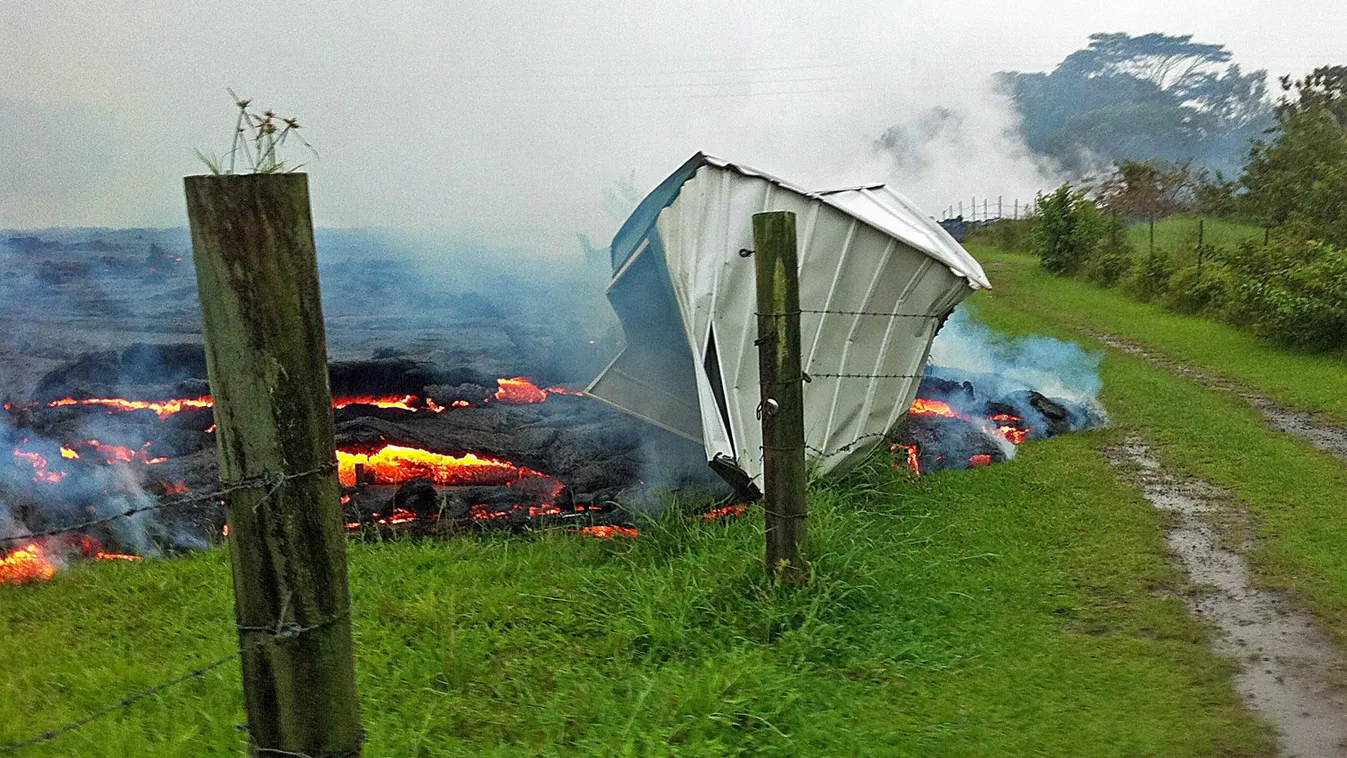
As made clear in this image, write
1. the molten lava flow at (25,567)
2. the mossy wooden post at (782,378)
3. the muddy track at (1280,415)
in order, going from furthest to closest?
the muddy track at (1280,415) < the molten lava flow at (25,567) < the mossy wooden post at (782,378)

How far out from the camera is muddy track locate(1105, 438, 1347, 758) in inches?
163

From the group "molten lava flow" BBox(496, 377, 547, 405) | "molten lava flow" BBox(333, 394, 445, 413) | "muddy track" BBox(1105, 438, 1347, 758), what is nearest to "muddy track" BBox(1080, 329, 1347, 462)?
"muddy track" BBox(1105, 438, 1347, 758)

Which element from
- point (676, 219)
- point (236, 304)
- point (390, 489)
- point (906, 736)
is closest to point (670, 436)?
point (676, 219)

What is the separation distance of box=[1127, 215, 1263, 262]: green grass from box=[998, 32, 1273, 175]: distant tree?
21.5m

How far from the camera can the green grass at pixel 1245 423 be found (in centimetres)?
610

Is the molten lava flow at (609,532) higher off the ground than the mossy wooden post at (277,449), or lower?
lower

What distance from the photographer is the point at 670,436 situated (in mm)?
8875

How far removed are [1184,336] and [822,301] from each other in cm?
968

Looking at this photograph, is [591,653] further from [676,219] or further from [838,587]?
[676,219]

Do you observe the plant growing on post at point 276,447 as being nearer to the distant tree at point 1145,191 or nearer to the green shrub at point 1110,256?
the green shrub at point 1110,256

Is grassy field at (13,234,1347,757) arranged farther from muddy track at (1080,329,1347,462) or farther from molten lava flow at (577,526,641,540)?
muddy track at (1080,329,1347,462)

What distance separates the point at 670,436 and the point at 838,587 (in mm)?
3903

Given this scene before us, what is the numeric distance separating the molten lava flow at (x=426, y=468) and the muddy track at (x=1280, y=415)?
21.7ft

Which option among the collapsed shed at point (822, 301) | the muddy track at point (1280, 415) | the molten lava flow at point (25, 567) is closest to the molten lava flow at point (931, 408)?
the collapsed shed at point (822, 301)
